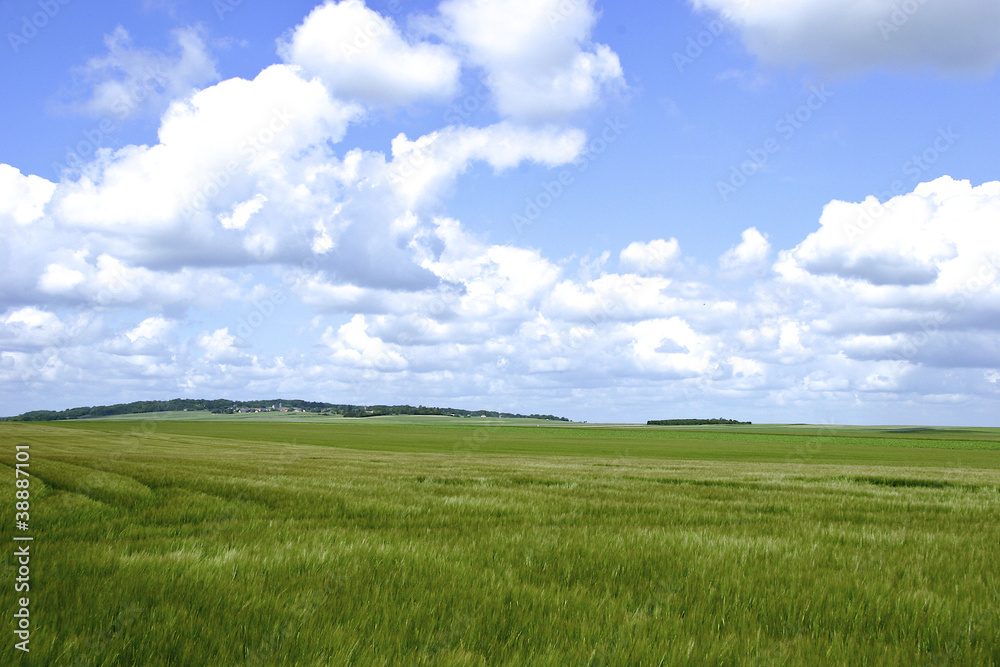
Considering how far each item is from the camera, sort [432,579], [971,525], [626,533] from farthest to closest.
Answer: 1. [971,525]
2. [626,533]
3. [432,579]

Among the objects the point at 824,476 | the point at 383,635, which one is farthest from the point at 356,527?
the point at 824,476

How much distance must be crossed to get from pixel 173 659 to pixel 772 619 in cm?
497

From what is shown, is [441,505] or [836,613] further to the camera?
[441,505]

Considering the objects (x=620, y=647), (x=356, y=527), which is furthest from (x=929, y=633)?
(x=356, y=527)

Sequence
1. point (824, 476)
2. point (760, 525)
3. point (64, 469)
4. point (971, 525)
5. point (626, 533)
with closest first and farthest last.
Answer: point (626, 533) → point (760, 525) → point (971, 525) → point (64, 469) → point (824, 476)

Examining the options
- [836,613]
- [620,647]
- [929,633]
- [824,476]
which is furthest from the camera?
[824,476]

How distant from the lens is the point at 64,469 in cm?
1962

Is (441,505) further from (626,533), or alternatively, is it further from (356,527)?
(626,533)

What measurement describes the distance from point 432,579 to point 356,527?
12.8 ft

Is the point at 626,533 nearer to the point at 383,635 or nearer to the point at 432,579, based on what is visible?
the point at 432,579

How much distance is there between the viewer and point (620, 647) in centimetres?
482

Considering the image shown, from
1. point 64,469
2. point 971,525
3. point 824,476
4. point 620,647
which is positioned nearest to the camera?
point 620,647

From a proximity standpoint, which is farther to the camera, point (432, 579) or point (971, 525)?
point (971, 525)

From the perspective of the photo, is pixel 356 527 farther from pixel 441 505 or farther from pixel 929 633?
pixel 929 633
